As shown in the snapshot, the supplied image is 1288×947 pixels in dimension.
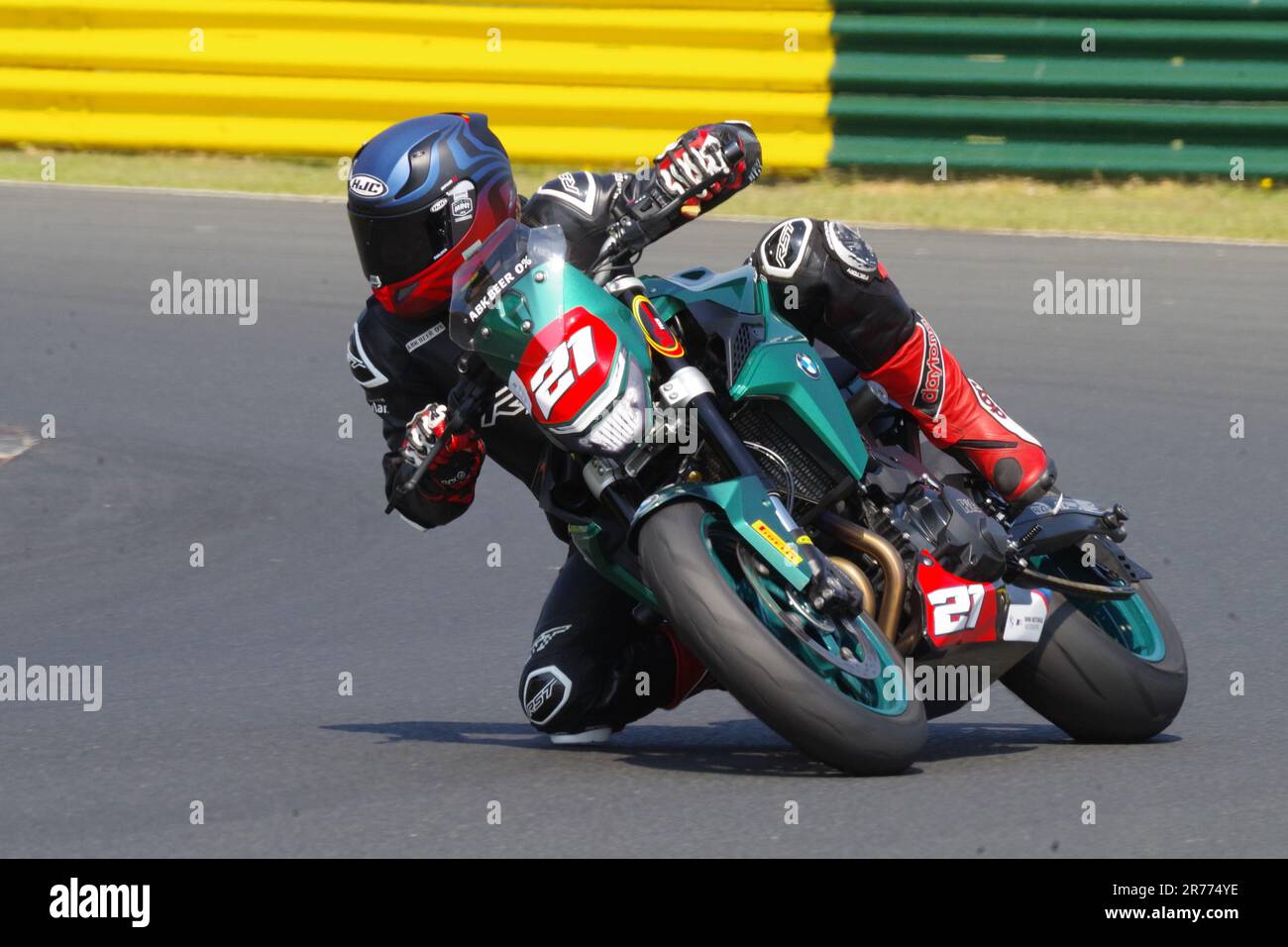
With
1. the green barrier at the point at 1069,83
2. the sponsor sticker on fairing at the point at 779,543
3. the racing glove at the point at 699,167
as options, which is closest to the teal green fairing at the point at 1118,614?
the sponsor sticker on fairing at the point at 779,543

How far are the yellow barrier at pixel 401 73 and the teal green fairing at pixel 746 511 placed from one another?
902 centimetres

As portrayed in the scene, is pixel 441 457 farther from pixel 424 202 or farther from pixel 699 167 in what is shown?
pixel 699 167

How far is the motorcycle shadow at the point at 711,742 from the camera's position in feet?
16.1

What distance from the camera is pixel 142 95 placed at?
1418cm

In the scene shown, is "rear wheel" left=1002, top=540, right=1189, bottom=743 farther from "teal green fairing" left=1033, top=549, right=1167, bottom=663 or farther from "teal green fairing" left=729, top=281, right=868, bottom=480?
"teal green fairing" left=729, top=281, right=868, bottom=480

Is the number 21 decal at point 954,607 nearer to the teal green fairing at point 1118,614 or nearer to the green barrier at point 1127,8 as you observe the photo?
the teal green fairing at point 1118,614

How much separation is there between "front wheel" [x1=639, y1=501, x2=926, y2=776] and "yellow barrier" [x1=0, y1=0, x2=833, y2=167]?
356 inches

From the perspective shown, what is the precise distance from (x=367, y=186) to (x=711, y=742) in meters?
1.57

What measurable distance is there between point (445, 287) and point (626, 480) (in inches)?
23.7

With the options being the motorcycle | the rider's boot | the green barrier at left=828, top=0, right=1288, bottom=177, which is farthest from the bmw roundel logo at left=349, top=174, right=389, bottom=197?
the green barrier at left=828, top=0, right=1288, bottom=177

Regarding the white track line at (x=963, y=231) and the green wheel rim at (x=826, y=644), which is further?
the white track line at (x=963, y=231)

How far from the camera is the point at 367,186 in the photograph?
4734 mm

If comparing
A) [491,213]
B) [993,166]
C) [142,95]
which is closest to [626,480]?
[491,213]

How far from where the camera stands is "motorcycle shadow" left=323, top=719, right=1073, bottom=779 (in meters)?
4.90
